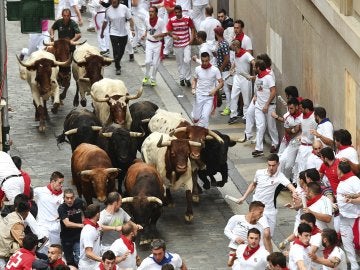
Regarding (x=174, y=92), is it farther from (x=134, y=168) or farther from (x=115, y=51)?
(x=134, y=168)

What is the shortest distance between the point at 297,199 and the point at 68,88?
40.8 feet

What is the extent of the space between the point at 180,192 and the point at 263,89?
282cm

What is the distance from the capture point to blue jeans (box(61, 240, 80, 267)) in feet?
75.0

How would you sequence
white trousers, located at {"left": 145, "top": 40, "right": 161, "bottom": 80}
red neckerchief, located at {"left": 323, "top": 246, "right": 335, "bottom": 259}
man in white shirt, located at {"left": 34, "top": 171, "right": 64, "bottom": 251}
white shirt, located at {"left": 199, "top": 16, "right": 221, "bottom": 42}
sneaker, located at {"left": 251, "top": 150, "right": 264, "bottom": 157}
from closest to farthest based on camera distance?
red neckerchief, located at {"left": 323, "top": 246, "right": 335, "bottom": 259} < man in white shirt, located at {"left": 34, "top": 171, "right": 64, "bottom": 251} < sneaker, located at {"left": 251, "top": 150, "right": 264, "bottom": 157} < white shirt, located at {"left": 199, "top": 16, "right": 221, "bottom": 42} < white trousers, located at {"left": 145, "top": 40, "right": 161, "bottom": 80}

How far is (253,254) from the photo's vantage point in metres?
20.5

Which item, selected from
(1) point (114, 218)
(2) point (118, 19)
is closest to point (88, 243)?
(1) point (114, 218)

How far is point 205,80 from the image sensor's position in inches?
1163

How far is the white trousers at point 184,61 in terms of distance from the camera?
110 ft

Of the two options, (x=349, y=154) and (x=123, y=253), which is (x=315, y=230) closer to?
(x=123, y=253)

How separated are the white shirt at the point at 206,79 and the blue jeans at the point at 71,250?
7.45 metres

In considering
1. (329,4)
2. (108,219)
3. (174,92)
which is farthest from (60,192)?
(174,92)

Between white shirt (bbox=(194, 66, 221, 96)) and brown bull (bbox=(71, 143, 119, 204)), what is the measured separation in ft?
12.6

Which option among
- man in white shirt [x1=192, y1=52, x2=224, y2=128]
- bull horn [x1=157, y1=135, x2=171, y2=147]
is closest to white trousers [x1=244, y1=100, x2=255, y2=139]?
man in white shirt [x1=192, y1=52, x2=224, y2=128]

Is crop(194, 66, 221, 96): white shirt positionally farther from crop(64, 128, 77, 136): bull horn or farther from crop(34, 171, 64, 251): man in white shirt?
crop(34, 171, 64, 251): man in white shirt
